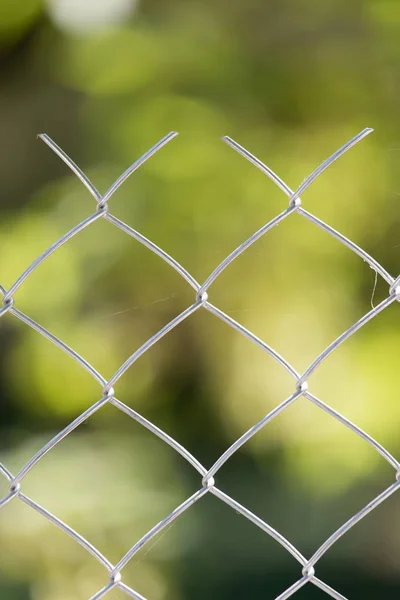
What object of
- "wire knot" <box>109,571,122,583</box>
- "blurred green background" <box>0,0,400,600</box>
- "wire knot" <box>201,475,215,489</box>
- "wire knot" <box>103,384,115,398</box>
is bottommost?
"wire knot" <box>109,571,122,583</box>

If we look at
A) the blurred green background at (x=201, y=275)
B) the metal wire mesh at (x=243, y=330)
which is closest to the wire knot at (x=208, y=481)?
the metal wire mesh at (x=243, y=330)

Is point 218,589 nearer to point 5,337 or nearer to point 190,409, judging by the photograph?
point 190,409

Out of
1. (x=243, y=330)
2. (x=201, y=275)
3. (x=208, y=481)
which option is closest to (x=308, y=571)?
(x=208, y=481)

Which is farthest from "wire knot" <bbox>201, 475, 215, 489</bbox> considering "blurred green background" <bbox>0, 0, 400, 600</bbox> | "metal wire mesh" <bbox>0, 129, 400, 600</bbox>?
"blurred green background" <bbox>0, 0, 400, 600</bbox>

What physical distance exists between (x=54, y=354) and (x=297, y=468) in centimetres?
92

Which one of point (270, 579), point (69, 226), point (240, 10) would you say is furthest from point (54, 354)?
point (240, 10)

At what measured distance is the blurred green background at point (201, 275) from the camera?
2.17 m

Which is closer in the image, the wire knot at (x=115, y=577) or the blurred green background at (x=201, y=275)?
the wire knot at (x=115, y=577)

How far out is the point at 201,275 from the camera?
262cm

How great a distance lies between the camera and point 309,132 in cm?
280

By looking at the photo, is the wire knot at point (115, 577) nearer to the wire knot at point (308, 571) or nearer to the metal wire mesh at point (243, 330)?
the metal wire mesh at point (243, 330)

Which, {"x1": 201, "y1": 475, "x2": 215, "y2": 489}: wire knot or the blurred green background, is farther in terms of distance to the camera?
the blurred green background

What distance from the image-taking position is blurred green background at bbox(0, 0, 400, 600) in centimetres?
217

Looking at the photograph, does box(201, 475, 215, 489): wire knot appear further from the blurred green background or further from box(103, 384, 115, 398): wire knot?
the blurred green background
